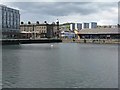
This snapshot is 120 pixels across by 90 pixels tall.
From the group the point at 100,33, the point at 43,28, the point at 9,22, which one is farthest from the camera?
the point at 43,28

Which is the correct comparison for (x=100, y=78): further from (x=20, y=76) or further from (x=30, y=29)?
(x=30, y=29)

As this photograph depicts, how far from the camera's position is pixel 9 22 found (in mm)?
128625

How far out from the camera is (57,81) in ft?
67.0

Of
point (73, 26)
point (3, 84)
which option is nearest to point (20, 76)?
→ point (3, 84)

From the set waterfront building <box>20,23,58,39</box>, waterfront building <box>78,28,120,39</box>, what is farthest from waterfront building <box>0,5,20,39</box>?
waterfront building <box>78,28,120,39</box>

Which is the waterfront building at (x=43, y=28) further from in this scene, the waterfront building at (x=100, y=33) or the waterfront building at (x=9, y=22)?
the waterfront building at (x=100, y=33)

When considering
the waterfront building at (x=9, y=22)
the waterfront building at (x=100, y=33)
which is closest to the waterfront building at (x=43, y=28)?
the waterfront building at (x=9, y=22)

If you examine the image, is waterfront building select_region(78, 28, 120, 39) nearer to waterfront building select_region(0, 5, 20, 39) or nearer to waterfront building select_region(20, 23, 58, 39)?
waterfront building select_region(20, 23, 58, 39)

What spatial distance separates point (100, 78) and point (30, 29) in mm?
145958

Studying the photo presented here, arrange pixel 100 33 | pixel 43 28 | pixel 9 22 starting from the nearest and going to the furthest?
pixel 9 22 → pixel 100 33 → pixel 43 28

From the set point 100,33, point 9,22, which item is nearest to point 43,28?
point 9,22

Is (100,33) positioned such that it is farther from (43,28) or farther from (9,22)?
(9,22)

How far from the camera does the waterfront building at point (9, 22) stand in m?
123

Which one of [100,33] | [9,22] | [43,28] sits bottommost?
[100,33]
